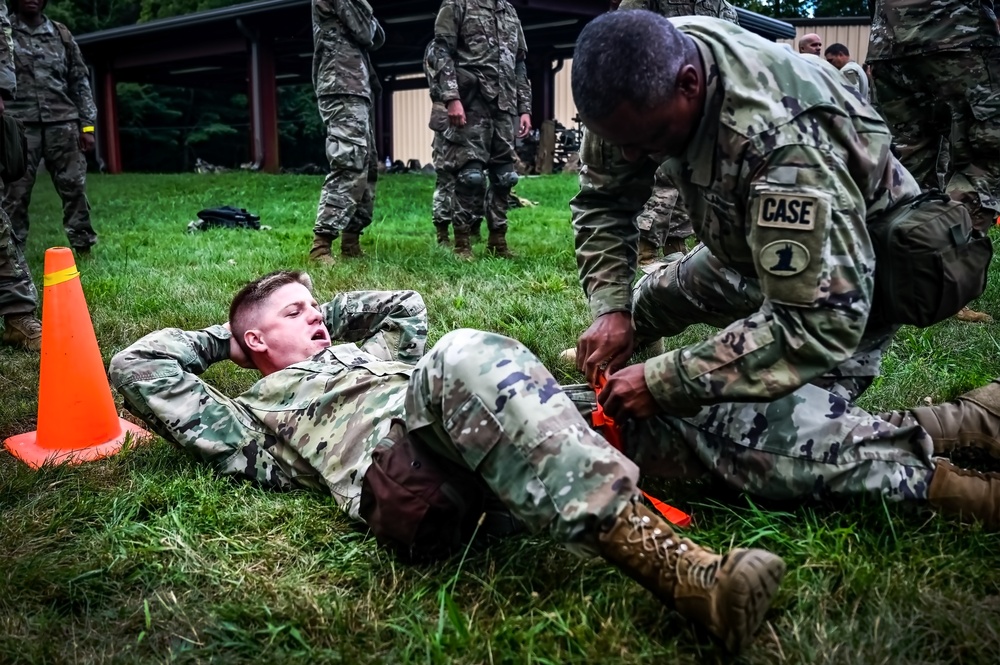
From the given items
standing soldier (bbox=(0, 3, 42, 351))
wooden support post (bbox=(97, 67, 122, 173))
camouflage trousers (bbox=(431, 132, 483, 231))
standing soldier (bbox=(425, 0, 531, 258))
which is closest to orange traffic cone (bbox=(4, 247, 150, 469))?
Answer: standing soldier (bbox=(0, 3, 42, 351))

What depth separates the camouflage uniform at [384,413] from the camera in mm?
1758

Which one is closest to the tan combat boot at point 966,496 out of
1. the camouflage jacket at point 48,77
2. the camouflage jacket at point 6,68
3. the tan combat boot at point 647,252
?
the tan combat boot at point 647,252

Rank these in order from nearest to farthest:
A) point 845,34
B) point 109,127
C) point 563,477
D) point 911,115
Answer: point 563,477
point 911,115
point 845,34
point 109,127

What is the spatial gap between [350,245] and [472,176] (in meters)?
1.07

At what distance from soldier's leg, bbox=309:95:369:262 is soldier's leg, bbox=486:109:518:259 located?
102cm

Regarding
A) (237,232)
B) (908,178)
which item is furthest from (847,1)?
(908,178)

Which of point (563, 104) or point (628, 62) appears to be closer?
point (628, 62)

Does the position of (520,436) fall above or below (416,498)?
above

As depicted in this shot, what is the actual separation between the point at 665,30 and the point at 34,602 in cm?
192

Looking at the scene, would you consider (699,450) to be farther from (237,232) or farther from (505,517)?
(237,232)

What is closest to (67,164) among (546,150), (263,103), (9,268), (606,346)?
(9,268)

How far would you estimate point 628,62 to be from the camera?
184 centimetres

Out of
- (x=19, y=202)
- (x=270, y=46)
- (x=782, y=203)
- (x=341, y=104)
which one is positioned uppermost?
(x=270, y=46)

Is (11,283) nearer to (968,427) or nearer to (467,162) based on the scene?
(467,162)
